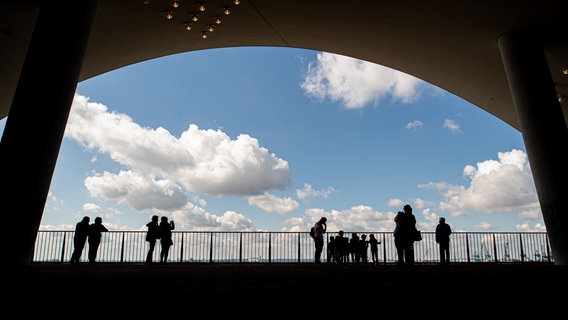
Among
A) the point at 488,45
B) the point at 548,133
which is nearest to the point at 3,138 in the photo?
the point at 548,133

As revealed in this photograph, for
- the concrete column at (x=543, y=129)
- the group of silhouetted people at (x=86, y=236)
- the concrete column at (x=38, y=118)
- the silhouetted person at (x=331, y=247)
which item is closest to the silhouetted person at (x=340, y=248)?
the silhouetted person at (x=331, y=247)

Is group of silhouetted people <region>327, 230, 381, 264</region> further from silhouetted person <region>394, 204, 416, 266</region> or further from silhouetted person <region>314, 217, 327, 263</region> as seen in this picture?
silhouetted person <region>394, 204, 416, 266</region>

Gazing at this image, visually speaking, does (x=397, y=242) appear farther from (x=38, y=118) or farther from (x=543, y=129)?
(x=38, y=118)

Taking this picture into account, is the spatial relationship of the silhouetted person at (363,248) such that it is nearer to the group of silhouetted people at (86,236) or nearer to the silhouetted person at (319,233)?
the silhouetted person at (319,233)

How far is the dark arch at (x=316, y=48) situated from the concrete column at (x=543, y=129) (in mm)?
29

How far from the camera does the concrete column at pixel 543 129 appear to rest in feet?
33.1

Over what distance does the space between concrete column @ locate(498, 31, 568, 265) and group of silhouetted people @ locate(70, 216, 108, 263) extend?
13.9m

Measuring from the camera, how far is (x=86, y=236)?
13672 millimetres

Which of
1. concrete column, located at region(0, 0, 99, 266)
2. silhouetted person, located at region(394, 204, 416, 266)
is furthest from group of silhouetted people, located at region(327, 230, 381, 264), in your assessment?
concrete column, located at region(0, 0, 99, 266)

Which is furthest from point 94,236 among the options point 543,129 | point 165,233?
point 543,129

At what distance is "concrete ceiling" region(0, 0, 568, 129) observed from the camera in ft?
37.8

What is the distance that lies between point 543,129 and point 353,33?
23.4 feet

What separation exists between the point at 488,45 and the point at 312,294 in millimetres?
13061

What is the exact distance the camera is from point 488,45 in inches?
511
